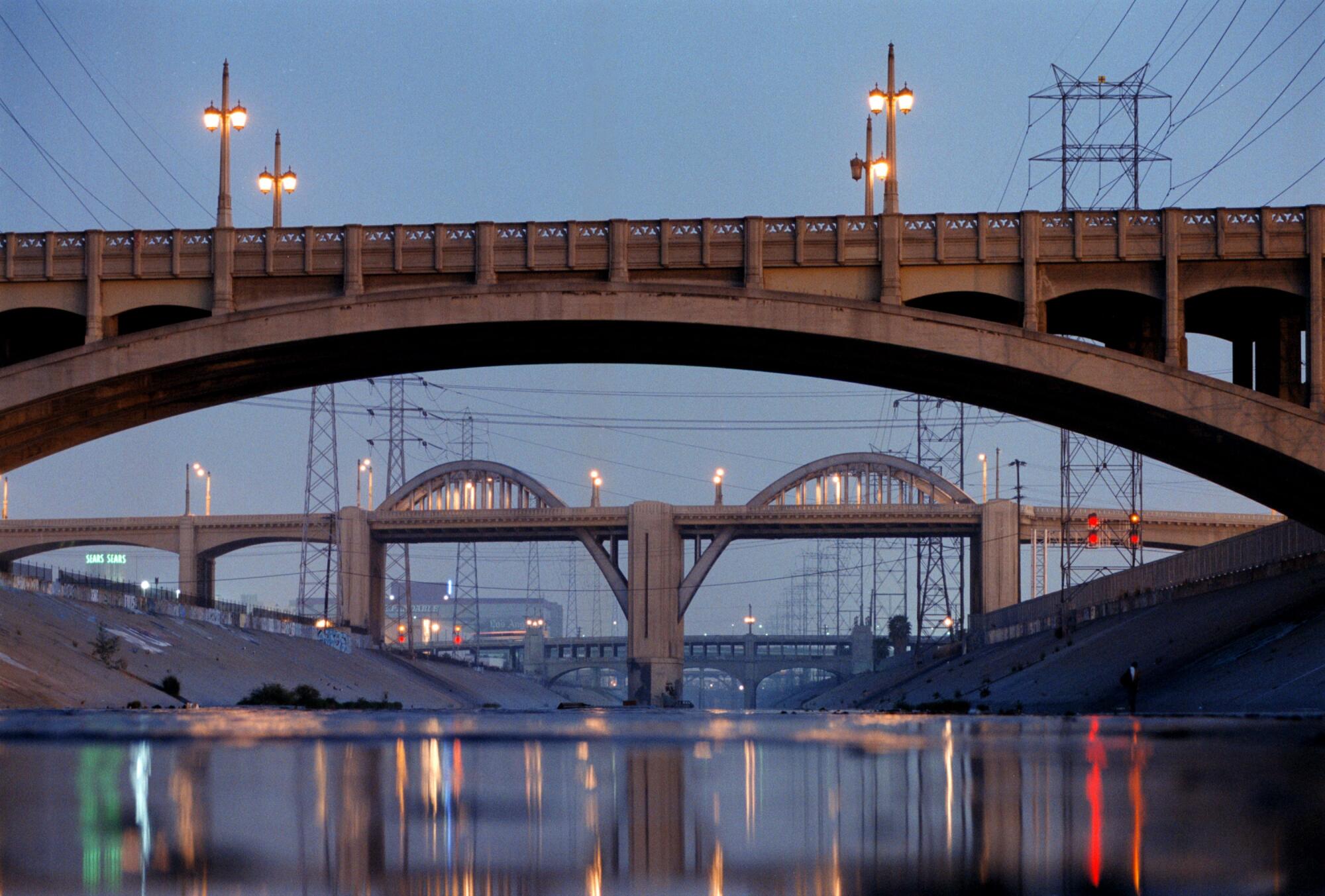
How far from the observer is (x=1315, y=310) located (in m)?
41.1

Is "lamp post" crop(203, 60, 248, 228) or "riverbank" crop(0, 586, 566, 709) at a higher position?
"lamp post" crop(203, 60, 248, 228)

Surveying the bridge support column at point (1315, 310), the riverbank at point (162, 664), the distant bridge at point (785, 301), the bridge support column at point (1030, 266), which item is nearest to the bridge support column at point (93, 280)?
the distant bridge at point (785, 301)

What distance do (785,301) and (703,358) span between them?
235 inches

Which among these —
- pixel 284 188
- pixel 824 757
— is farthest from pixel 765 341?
pixel 824 757

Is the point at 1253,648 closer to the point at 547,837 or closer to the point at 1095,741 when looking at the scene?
the point at 1095,741

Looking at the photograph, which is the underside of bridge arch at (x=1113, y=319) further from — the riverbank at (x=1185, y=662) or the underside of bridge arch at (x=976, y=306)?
the riverbank at (x=1185, y=662)

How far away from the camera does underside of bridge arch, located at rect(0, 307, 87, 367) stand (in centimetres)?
4816

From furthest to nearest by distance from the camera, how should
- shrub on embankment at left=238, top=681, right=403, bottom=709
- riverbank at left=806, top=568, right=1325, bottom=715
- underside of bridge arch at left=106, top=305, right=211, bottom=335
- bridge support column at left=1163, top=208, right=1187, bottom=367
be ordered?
1. shrub on embankment at left=238, top=681, right=403, bottom=709
2. underside of bridge arch at left=106, top=305, right=211, bottom=335
3. riverbank at left=806, top=568, right=1325, bottom=715
4. bridge support column at left=1163, top=208, right=1187, bottom=367

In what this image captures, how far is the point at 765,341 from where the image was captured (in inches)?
1710

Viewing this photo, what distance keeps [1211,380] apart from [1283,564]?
21.6 m

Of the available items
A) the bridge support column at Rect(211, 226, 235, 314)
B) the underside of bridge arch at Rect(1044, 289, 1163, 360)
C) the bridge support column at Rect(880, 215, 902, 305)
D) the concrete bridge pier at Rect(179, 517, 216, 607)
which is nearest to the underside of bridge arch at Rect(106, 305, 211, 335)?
the bridge support column at Rect(211, 226, 235, 314)

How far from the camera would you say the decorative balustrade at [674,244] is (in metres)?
42.1

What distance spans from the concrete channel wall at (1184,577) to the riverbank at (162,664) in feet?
93.2

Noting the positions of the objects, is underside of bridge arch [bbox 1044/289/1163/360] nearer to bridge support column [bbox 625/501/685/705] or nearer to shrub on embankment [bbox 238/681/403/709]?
shrub on embankment [bbox 238/681/403/709]
